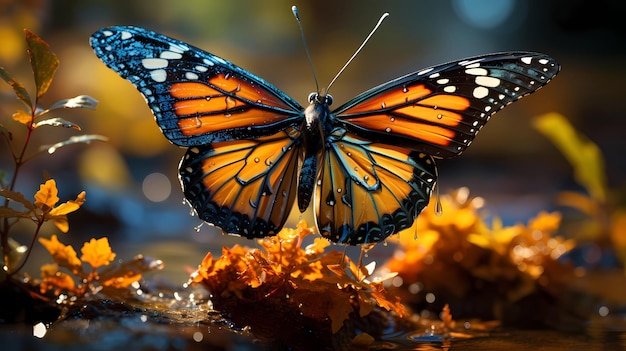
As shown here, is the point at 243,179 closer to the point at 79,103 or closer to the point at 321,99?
the point at 321,99

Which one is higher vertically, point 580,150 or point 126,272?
point 580,150

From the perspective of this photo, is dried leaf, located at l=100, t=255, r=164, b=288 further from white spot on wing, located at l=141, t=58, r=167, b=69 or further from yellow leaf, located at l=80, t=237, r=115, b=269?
white spot on wing, located at l=141, t=58, r=167, b=69

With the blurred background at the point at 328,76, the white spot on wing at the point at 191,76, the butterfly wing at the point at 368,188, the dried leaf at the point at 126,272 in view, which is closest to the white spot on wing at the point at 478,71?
the butterfly wing at the point at 368,188

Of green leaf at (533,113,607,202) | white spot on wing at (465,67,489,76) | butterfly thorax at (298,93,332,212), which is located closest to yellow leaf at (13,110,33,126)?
butterfly thorax at (298,93,332,212)

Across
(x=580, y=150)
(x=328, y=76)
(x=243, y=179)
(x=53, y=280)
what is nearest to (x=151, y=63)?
(x=243, y=179)

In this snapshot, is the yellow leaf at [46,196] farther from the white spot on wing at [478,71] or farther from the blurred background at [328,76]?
the blurred background at [328,76]

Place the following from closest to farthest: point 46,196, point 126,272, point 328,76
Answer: point 46,196, point 126,272, point 328,76

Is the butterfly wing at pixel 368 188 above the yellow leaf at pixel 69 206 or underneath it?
above
